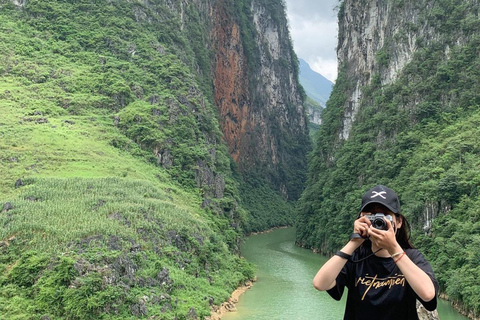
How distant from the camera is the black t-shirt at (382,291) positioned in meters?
3.00

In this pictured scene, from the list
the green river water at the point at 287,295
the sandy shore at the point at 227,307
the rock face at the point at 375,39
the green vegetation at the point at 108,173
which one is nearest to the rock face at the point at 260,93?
the green vegetation at the point at 108,173

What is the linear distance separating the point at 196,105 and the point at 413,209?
2063 cm

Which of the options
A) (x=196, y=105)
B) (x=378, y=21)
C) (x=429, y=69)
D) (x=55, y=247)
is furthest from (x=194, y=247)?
(x=378, y=21)

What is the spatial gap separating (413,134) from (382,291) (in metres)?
36.9

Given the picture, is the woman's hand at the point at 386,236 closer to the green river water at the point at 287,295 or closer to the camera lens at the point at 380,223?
the camera lens at the point at 380,223

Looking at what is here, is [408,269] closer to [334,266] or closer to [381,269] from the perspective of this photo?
[381,269]

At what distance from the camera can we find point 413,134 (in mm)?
37562

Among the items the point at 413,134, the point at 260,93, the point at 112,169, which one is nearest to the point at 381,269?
the point at 112,169

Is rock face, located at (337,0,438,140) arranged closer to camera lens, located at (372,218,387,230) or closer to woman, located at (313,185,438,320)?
woman, located at (313,185,438,320)

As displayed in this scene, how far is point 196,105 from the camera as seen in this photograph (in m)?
42.0

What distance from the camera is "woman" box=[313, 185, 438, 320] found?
2844mm

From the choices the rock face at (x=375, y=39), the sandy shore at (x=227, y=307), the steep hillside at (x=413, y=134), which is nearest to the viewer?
the sandy shore at (x=227, y=307)

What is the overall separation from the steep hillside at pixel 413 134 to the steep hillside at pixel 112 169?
10744 mm

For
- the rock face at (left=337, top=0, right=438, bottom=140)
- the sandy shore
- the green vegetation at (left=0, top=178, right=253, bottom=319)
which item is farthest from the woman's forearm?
the rock face at (left=337, top=0, right=438, bottom=140)
